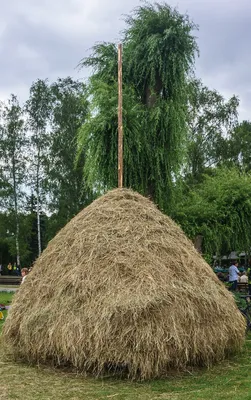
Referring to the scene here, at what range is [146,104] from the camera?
52.3 feet

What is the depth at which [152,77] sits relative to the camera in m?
15.2

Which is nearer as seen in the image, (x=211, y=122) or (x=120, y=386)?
(x=120, y=386)

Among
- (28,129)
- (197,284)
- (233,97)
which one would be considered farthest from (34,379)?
(233,97)

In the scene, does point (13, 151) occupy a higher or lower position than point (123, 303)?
higher

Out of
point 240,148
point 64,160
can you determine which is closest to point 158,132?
point 64,160

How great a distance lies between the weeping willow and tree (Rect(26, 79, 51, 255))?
45.5 feet

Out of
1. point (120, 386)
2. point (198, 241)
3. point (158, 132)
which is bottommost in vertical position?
point (120, 386)

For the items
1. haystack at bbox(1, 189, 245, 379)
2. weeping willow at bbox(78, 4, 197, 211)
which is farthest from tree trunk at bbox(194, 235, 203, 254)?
haystack at bbox(1, 189, 245, 379)

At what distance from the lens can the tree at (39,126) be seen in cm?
2953

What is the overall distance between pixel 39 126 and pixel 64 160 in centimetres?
335

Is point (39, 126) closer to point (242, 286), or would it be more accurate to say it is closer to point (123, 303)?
point (242, 286)

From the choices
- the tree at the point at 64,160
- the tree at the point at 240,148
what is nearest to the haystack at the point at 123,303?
the tree at the point at 64,160

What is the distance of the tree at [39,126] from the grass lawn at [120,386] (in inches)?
886

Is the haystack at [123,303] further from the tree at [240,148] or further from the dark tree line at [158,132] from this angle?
the tree at [240,148]
